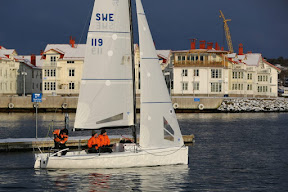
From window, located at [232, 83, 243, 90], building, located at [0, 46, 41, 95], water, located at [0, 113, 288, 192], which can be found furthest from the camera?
window, located at [232, 83, 243, 90]

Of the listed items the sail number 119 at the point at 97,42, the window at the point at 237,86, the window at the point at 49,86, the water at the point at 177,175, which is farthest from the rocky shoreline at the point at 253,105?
the sail number 119 at the point at 97,42

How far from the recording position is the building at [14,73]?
114750 millimetres

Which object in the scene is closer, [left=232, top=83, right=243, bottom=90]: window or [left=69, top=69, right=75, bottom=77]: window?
[left=69, top=69, right=75, bottom=77]: window

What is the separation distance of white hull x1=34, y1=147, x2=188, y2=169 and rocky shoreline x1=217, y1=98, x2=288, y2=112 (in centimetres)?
→ 7108

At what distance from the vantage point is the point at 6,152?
36344 millimetres

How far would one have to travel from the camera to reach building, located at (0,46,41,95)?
114750 millimetres

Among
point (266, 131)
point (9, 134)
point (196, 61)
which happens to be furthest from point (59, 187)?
point (196, 61)

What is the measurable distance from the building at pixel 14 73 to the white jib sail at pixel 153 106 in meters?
88.7

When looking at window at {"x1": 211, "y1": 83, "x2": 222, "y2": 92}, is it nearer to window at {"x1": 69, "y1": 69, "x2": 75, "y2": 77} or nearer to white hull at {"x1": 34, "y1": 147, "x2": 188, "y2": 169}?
window at {"x1": 69, "y1": 69, "x2": 75, "y2": 77}

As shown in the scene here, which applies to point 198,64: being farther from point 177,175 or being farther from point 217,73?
point 177,175

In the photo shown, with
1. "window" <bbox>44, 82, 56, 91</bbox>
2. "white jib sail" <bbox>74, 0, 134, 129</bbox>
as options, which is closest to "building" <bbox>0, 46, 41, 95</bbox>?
"window" <bbox>44, 82, 56, 91</bbox>

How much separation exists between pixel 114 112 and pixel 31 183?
5.53 meters

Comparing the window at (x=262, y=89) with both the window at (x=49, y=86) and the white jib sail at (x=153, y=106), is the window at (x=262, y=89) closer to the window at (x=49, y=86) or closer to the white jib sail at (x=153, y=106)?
the window at (x=49, y=86)

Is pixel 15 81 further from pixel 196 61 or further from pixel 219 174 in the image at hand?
pixel 219 174
